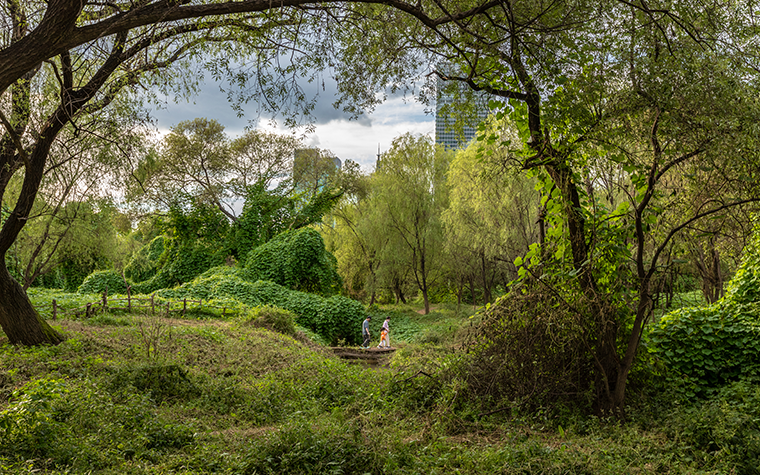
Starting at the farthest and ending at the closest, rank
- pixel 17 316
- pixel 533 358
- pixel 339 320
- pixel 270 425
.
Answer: pixel 339 320 → pixel 17 316 → pixel 533 358 → pixel 270 425

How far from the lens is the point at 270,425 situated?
19.7 ft

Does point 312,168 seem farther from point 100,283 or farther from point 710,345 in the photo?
point 710,345

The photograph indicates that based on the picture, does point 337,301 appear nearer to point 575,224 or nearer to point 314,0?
point 575,224

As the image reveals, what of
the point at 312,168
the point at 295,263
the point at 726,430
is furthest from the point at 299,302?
the point at 726,430

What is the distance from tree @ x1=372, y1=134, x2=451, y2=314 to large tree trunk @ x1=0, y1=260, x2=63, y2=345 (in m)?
17.3

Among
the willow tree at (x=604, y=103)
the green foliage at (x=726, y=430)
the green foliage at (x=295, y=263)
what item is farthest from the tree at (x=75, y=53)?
the green foliage at (x=295, y=263)

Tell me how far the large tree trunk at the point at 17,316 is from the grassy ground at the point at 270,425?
1.15 feet

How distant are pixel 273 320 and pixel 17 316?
742cm

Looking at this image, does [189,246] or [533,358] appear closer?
[533,358]

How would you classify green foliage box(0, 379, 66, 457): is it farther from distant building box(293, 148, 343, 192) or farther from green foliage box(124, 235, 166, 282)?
green foliage box(124, 235, 166, 282)

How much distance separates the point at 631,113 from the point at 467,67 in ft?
7.02

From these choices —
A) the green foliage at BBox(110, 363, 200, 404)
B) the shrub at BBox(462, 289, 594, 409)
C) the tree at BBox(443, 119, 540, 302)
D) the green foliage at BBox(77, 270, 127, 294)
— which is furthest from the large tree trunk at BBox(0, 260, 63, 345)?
the green foliage at BBox(77, 270, 127, 294)

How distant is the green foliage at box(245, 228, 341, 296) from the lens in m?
21.5

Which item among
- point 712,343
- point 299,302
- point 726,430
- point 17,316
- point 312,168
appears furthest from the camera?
point 312,168
